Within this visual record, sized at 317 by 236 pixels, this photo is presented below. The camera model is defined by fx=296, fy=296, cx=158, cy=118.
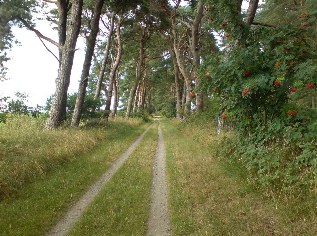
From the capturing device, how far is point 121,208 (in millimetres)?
7051

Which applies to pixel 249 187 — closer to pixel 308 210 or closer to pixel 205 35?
pixel 308 210

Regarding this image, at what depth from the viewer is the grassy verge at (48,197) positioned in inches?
236

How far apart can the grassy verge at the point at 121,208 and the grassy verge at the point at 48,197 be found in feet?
2.25

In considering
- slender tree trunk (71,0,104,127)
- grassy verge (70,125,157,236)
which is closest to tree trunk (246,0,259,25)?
grassy verge (70,125,157,236)

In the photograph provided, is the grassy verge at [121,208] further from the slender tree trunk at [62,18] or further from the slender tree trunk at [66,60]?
the slender tree trunk at [62,18]

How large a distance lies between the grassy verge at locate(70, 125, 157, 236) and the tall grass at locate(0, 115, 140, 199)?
226 cm

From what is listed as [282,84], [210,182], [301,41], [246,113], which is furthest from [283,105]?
[210,182]

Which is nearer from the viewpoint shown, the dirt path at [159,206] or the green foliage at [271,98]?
the dirt path at [159,206]

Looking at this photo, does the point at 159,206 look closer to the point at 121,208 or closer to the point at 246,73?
Answer: the point at 121,208

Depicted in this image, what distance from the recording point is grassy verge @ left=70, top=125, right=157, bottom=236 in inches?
236

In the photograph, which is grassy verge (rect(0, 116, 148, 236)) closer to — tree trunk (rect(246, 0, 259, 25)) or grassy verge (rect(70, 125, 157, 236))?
grassy verge (rect(70, 125, 157, 236))

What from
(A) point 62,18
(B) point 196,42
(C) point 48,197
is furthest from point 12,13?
(C) point 48,197

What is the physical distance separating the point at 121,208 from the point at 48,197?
6.32 ft

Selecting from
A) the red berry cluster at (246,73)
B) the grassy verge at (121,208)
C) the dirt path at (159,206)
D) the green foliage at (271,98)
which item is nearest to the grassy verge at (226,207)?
the dirt path at (159,206)
